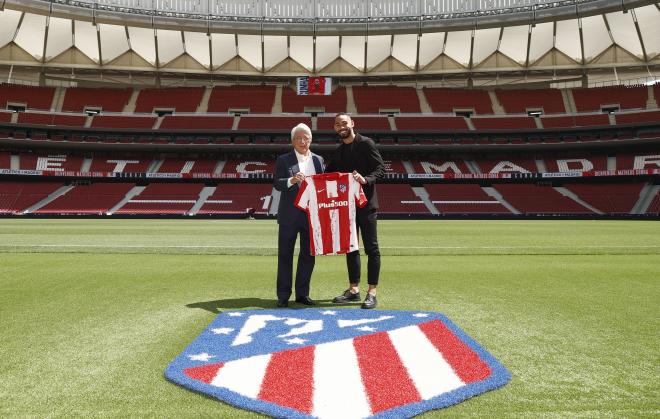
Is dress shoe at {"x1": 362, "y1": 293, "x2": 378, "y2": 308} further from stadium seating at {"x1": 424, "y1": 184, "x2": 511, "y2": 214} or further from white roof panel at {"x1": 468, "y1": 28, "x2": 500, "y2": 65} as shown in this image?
white roof panel at {"x1": 468, "y1": 28, "x2": 500, "y2": 65}

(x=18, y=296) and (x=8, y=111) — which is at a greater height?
(x=8, y=111)

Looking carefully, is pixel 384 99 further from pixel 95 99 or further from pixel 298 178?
pixel 298 178

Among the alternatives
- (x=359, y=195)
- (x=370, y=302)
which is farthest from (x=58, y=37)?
(x=370, y=302)

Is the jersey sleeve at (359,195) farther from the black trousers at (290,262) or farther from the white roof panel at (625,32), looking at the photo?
the white roof panel at (625,32)

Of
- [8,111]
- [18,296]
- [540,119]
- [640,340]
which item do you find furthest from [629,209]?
[8,111]

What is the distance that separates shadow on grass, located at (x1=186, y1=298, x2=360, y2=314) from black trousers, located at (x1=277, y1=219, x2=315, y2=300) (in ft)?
0.54

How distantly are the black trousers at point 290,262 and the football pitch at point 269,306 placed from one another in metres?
0.33

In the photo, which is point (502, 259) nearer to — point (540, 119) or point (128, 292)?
point (128, 292)

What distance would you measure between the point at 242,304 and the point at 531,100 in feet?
167

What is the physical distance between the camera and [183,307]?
14.8 ft

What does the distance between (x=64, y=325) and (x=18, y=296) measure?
168 centimetres

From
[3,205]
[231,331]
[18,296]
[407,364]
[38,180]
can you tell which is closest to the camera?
[407,364]

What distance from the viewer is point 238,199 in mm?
38156

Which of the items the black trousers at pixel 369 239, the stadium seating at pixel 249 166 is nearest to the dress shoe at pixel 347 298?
the black trousers at pixel 369 239
